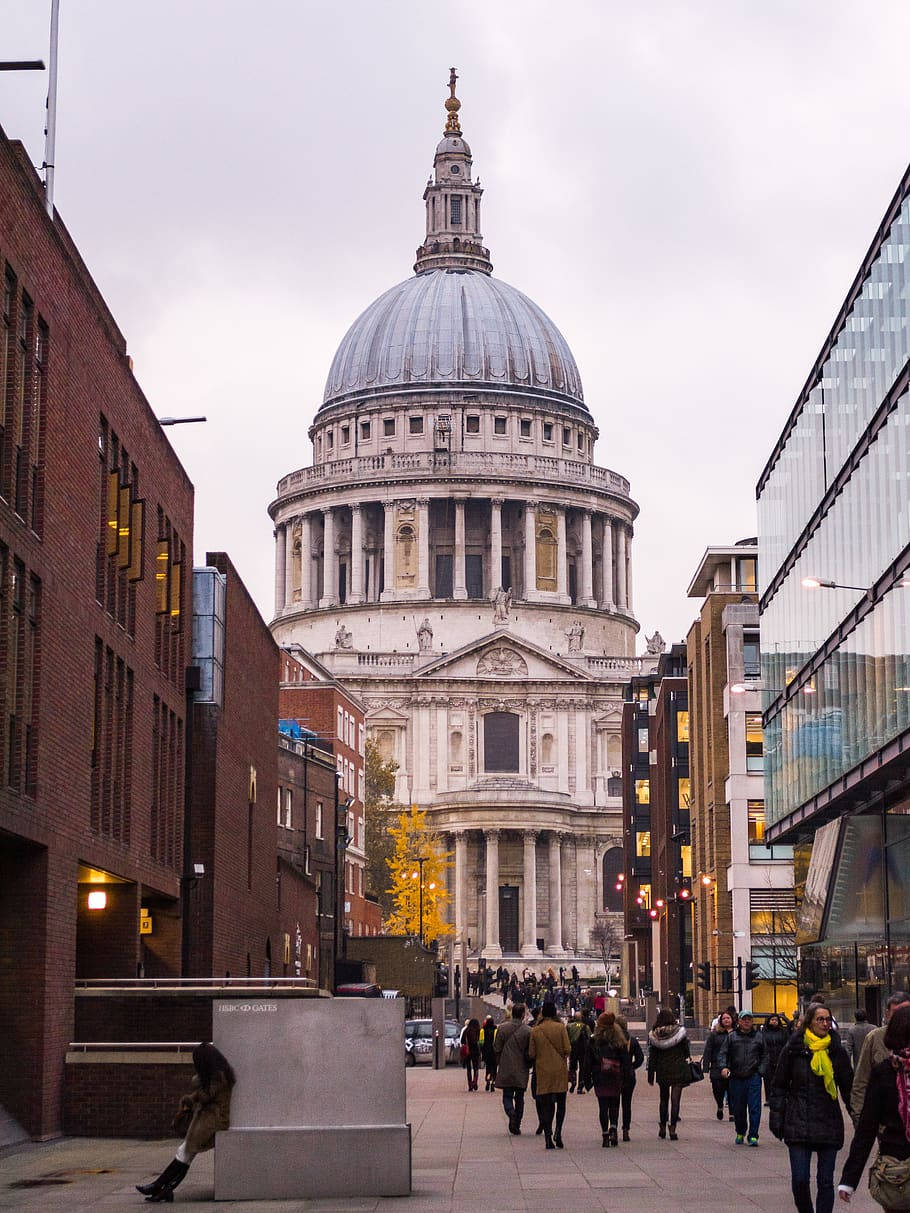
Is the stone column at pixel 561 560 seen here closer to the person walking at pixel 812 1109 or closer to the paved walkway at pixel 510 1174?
the paved walkway at pixel 510 1174

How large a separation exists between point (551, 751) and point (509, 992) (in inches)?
2012

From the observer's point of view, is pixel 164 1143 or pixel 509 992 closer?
pixel 164 1143

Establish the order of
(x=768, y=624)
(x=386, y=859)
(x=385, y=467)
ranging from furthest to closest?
1. (x=385, y=467)
2. (x=386, y=859)
3. (x=768, y=624)

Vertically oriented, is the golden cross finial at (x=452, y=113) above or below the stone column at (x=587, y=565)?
above

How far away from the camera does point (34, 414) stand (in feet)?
100.0

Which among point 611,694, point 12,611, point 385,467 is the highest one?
point 385,467

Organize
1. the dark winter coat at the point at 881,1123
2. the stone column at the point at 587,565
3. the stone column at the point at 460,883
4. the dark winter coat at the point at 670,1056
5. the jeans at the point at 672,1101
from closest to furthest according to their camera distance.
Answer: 1. the dark winter coat at the point at 881,1123
2. the dark winter coat at the point at 670,1056
3. the jeans at the point at 672,1101
4. the stone column at the point at 460,883
5. the stone column at the point at 587,565

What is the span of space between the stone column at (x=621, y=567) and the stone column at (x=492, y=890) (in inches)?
1295

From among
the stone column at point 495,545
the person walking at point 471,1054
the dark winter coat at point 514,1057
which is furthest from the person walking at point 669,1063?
the stone column at point 495,545

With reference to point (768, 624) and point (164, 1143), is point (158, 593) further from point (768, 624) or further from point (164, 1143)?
point (768, 624)

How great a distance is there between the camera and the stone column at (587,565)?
554ft

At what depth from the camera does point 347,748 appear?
357 ft

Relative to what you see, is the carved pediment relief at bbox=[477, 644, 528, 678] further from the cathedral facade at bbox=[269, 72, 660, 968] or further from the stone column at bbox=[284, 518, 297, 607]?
the stone column at bbox=[284, 518, 297, 607]

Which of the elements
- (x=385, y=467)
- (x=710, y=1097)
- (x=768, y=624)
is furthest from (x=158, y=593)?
(x=385, y=467)
